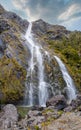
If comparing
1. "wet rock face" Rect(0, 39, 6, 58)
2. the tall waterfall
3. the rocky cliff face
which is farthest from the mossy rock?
"wet rock face" Rect(0, 39, 6, 58)

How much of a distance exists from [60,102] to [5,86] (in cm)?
1083

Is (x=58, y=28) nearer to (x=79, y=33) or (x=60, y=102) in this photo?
(x=79, y=33)

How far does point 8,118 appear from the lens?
26.5 m

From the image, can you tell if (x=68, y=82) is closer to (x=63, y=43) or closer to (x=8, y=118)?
(x=8, y=118)

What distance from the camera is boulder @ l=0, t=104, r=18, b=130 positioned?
2365 cm

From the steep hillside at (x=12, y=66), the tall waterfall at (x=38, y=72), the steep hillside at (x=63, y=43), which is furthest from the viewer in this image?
the steep hillside at (x=63, y=43)

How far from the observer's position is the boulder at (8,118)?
23653mm

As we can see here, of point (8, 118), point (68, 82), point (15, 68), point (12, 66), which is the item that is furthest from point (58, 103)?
point (12, 66)

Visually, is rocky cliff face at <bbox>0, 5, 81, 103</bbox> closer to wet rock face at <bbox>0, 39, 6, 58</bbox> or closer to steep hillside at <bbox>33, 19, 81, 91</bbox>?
wet rock face at <bbox>0, 39, 6, 58</bbox>

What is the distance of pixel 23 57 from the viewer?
49094 mm

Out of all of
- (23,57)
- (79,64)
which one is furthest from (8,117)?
(79,64)

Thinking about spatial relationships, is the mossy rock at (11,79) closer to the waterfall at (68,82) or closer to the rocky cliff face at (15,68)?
the rocky cliff face at (15,68)

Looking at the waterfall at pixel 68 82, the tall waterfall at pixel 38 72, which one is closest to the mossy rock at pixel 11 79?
the tall waterfall at pixel 38 72

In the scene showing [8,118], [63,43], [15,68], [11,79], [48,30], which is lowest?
[8,118]
